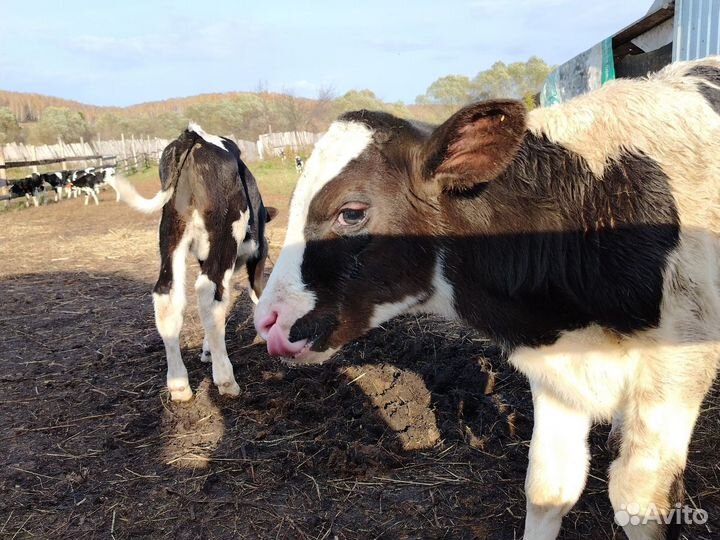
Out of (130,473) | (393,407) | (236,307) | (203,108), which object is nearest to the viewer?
(130,473)

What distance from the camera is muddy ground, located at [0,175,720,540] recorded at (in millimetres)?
3383

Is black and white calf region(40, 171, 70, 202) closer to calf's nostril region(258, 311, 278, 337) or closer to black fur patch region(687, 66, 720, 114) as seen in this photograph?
calf's nostril region(258, 311, 278, 337)

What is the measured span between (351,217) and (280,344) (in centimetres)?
63

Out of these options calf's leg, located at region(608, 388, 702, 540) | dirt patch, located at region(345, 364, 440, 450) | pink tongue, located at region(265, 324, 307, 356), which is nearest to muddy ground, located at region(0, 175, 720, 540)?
dirt patch, located at region(345, 364, 440, 450)

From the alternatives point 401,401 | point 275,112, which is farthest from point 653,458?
point 275,112

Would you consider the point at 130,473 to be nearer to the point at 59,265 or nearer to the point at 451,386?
the point at 451,386

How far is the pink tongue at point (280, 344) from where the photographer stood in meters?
2.48

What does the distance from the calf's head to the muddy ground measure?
58.3 inches

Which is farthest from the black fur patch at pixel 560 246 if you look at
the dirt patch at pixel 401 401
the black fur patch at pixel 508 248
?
the dirt patch at pixel 401 401

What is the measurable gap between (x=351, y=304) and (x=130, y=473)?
2.39 metres

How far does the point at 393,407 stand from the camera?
14.7 feet

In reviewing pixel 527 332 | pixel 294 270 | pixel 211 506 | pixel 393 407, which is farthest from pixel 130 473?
pixel 527 332

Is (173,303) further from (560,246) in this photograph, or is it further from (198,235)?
(560,246)

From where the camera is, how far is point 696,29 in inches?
243
